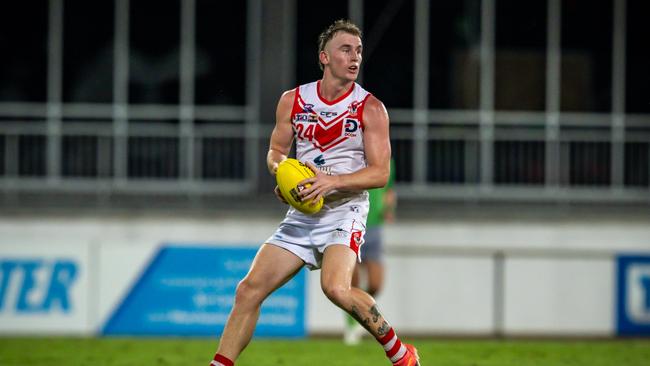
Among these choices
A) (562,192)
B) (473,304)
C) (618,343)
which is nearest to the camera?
(618,343)

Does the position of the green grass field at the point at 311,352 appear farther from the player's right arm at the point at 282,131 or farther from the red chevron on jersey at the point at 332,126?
the red chevron on jersey at the point at 332,126

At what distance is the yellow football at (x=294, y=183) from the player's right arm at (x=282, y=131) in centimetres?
20

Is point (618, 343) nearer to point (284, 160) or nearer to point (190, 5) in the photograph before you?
point (284, 160)

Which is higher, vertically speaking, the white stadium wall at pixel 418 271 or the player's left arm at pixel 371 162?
the player's left arm at pixel 371 162

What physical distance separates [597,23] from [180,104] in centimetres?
629

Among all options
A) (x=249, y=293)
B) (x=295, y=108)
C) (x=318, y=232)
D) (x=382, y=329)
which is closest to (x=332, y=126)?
(x=295, y=108)

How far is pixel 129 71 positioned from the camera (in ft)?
61.6

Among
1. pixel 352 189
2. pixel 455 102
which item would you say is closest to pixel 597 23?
pixel 455 102

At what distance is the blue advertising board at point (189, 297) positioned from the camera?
42.6 ft

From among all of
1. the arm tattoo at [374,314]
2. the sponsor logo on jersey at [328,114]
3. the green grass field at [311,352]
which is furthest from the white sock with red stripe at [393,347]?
the green grass field at [311,352]

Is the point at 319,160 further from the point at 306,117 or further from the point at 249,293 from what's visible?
the point at 249,293

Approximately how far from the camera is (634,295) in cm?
1373

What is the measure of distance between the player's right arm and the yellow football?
0.64ft

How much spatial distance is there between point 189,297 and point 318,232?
230 inches
